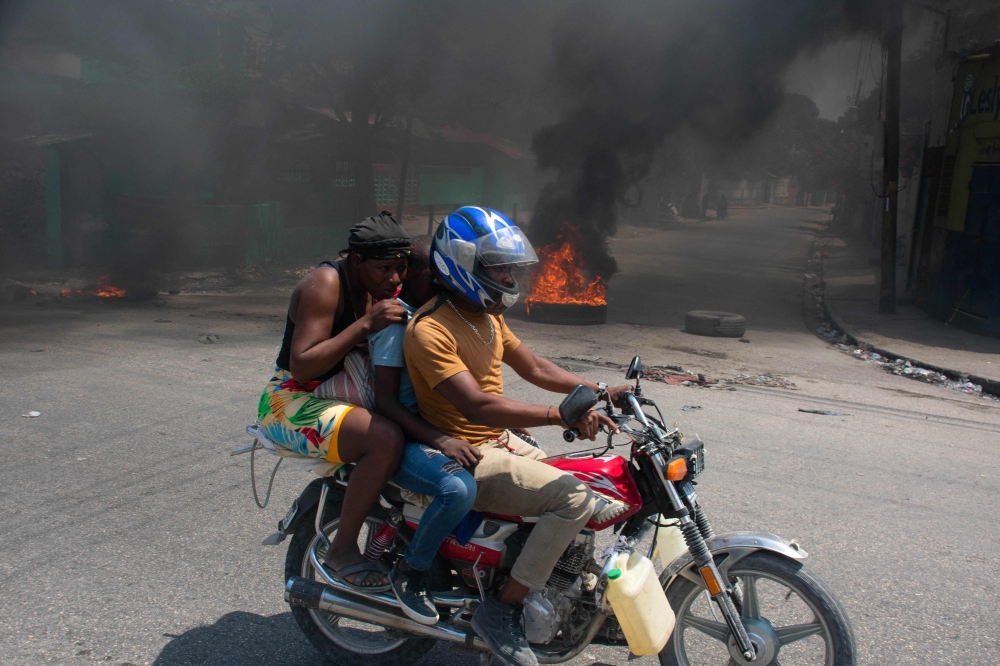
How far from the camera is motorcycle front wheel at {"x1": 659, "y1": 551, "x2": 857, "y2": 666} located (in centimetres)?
245

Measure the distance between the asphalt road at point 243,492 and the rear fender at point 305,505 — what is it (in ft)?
1.56

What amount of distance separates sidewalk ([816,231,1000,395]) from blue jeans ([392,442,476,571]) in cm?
818

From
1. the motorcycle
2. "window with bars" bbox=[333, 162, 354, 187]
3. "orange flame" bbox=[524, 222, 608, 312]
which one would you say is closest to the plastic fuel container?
the motorcycle

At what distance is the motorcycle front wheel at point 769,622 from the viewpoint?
2.45 meters

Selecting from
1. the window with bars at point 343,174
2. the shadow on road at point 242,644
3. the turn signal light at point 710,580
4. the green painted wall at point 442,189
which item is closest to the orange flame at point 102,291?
the green painted wall at point 442,189

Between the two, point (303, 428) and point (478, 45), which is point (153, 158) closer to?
point (478, 45)

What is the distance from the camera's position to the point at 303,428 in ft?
8.98

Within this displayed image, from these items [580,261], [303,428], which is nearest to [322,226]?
[580,261]

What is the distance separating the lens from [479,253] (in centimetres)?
257

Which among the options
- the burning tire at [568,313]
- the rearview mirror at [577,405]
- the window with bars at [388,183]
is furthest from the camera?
the window with bars at [388,183]

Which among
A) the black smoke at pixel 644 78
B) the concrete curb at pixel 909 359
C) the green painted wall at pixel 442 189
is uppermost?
the black smoke at pixel 644 78

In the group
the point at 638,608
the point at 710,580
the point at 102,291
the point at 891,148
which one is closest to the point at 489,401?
the point at 638,608

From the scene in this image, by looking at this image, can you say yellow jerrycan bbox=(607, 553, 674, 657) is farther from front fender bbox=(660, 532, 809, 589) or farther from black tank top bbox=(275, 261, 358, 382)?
black tank top bbox=(275, 261, 358, 382)

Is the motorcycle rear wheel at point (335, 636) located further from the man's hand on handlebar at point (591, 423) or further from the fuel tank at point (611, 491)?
the man's hand on handlebar at point (591, 423)
